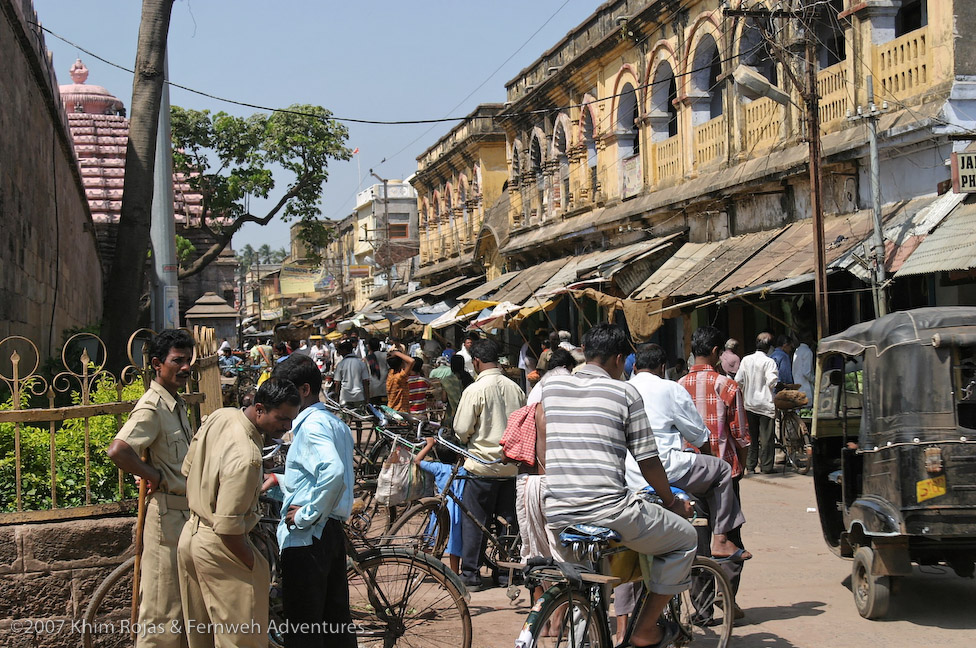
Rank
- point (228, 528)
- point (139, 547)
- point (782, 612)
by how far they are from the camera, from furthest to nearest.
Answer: point (782, 612), point (139, 547), point (228, 528)

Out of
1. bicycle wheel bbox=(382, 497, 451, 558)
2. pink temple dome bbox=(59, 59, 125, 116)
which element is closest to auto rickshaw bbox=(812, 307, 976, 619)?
bicycle wheel bbox=(382, 497, 451, 558)

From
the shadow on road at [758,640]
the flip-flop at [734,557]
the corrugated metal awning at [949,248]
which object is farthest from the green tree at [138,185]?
the corrugated metal awning at [949,248]

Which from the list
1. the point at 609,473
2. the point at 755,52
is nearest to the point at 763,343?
the point at 755,52

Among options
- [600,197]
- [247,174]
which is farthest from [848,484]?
[247,174]

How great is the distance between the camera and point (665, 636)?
175 inches

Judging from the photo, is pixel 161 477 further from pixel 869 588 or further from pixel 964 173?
pixel 964 173

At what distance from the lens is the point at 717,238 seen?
16.5 metres

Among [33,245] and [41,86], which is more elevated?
[41,86]

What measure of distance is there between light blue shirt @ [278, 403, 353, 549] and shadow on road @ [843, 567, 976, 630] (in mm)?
3496

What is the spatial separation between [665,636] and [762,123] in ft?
40.0

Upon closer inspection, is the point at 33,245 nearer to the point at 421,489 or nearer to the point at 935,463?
the point at 421,489

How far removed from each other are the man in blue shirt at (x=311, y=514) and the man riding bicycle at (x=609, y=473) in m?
0.93

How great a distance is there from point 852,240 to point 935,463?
7551 mm

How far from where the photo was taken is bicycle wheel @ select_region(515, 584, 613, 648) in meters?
4.05
